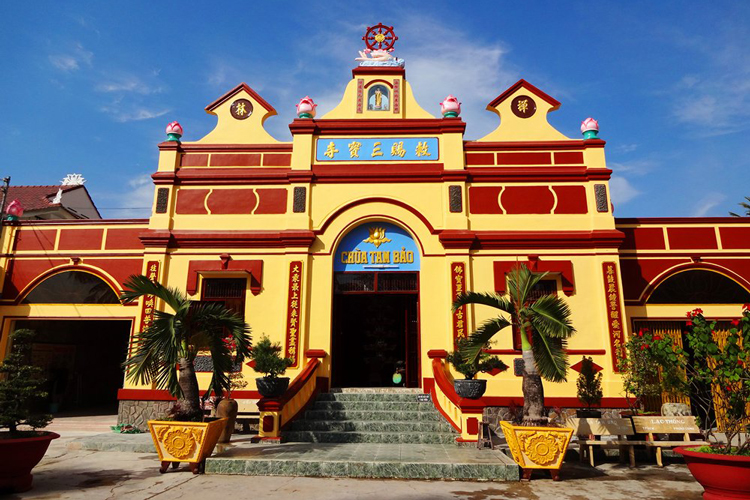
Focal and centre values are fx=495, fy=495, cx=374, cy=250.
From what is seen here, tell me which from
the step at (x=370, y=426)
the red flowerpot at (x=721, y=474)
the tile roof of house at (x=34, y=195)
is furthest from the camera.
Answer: the tile roof of house at (x=34, y=195)

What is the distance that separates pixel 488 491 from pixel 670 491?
7.79ft

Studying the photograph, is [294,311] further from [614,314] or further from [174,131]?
[614,314]

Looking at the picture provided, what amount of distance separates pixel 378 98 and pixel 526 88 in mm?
3885

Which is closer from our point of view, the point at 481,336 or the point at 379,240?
the point at 481,336

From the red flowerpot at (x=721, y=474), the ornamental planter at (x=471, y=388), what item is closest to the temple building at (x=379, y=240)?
the ornamental planter at (x=471, y=388)

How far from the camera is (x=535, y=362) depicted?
7.46 meters

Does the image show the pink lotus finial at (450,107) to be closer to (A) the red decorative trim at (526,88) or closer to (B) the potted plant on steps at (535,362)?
(A) the red decorative trim at (526,88)

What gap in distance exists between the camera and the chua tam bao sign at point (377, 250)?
1196cm

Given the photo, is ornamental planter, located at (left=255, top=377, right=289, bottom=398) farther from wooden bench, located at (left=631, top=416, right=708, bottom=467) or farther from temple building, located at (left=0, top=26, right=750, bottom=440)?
wooden bench, located at (left=631, top=416, right=708, bottom=467)

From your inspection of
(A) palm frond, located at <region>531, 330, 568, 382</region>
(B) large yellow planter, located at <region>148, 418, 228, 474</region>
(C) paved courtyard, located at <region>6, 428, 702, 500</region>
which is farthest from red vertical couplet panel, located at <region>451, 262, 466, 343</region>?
(B) large yellow planter, located at <region>148, 418, 228, 474</region>

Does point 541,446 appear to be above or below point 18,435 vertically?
below

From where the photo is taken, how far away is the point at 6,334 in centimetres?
1241

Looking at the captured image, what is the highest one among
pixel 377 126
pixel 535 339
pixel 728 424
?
pixel 377 126

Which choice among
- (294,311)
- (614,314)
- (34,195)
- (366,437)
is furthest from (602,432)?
(34,195)
